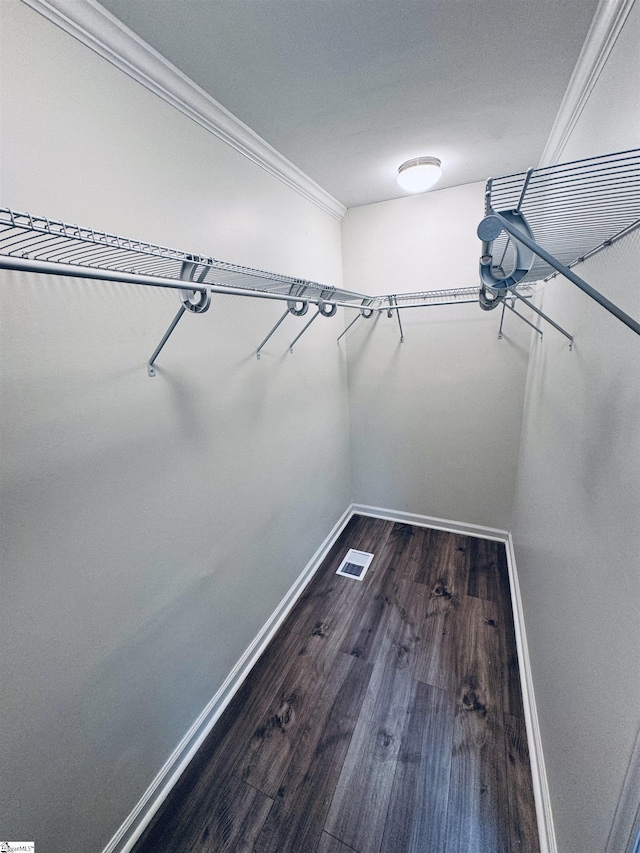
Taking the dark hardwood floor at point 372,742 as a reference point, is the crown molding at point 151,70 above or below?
above

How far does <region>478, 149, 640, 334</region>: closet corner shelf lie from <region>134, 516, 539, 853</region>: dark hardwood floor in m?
1.64

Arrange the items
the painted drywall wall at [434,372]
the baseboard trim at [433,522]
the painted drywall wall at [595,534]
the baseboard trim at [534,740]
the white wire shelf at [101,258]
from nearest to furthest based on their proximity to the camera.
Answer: the white wire shelf at [101,258] → the painted drywall wall at [595,534] → the baseboard trim at [534,740] → the painted drywall wall at [434,372] → the baseboard trim at [433,522]

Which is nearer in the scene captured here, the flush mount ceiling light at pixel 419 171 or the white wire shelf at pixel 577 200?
the white wire shelf at pixel 577 200

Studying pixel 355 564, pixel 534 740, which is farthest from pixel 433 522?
pixel 534 740

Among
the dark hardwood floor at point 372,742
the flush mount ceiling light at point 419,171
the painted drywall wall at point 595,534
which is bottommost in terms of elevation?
the dark hardwood floor at point 372,742

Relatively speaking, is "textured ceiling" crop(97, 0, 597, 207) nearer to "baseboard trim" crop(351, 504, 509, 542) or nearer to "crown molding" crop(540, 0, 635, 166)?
"crown molding" crop(540, 0, 635, 166)

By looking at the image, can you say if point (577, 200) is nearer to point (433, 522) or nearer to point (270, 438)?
point (270, 438)

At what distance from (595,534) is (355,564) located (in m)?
1.71

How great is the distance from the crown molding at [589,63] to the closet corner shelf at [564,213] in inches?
17.8

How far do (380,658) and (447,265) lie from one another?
2418mm

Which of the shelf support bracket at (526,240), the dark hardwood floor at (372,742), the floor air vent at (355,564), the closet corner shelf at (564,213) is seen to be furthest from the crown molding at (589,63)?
the floor air vent at (355,564)

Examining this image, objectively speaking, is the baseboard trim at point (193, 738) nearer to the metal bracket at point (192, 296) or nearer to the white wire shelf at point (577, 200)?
the metal bracket at point (192, 296)

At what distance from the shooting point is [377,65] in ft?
3.49

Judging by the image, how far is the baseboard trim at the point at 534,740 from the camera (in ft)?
3.43
